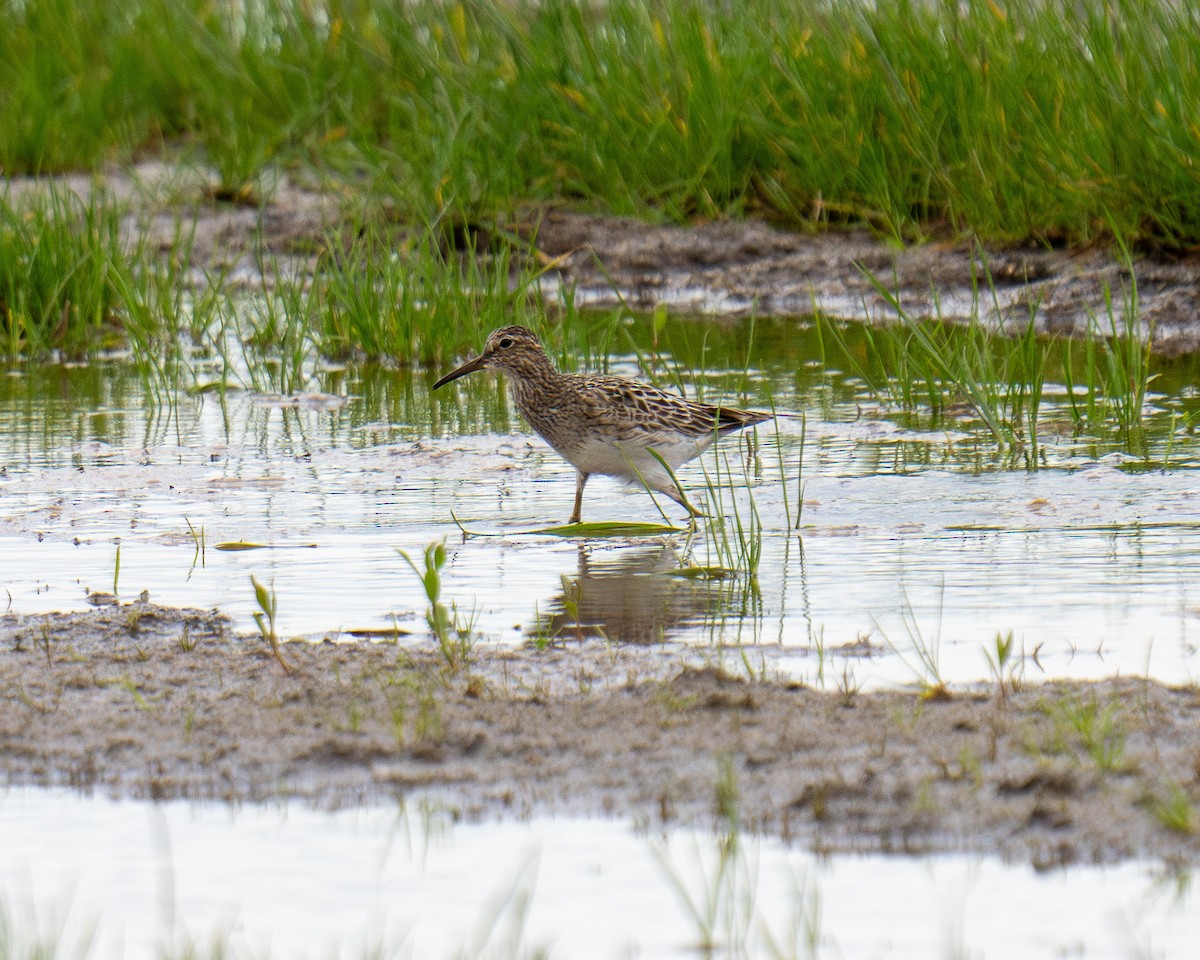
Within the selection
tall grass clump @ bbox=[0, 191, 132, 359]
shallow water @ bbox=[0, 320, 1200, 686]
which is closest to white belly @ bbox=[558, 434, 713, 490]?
shallow water @ bbox=[0, 320, 1200, 686]

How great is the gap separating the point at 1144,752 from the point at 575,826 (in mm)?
1194

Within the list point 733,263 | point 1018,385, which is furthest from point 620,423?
point 733,263

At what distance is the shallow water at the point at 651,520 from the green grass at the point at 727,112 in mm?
1630

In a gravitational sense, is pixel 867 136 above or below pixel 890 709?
above

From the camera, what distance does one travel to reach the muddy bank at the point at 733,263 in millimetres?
10281

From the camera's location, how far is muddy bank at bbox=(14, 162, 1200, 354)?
405 inches

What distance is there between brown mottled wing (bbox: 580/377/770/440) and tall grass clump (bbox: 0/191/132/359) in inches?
140

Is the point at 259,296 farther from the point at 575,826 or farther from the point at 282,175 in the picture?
the point at 575,826

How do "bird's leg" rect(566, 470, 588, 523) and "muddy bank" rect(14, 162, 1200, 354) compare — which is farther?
"muddy bank" rect(14, 162, 1200, 354)

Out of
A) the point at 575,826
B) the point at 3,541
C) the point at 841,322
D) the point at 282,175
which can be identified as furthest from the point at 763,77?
the point at 575,826

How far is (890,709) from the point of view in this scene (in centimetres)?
424

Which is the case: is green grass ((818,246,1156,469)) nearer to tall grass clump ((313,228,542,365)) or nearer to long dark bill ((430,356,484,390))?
long dark bill ((430,356,484,390))

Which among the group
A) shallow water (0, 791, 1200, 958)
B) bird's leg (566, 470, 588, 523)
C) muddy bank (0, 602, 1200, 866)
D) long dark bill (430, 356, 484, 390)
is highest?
Result: long dark bill (430, 356, 484, 390)

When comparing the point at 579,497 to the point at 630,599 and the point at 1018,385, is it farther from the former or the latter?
the point at 1018,385
